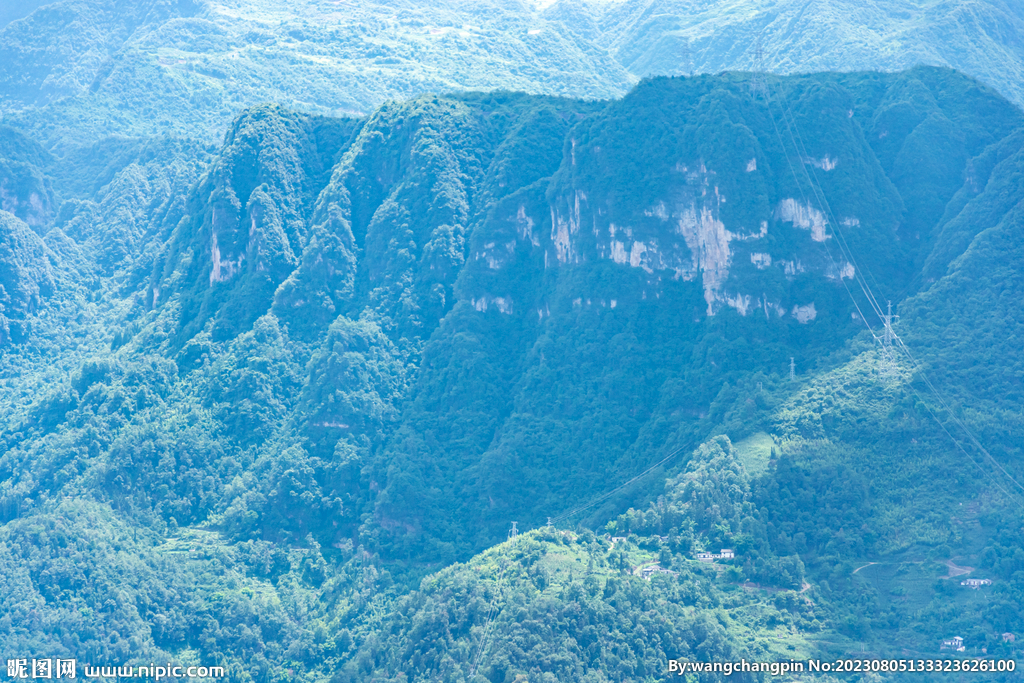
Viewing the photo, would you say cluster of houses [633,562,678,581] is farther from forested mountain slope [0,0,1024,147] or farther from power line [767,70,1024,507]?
forested mountain slope [0,0,1024,147]

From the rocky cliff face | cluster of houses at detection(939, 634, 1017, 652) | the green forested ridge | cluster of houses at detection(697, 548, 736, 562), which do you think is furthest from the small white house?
the rocky cliff face

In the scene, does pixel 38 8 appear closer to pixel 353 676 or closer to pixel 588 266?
pixel 588 266

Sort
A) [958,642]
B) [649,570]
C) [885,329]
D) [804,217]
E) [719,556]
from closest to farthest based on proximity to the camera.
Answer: [958,642] < [649,570] < [719,556] < [885,329] < [804,217]

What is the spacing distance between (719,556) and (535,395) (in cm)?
2159

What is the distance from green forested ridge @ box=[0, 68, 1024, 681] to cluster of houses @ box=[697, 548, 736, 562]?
1.21 feet

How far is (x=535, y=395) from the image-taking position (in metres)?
98.6

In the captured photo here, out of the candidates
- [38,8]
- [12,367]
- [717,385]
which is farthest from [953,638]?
[38,8]

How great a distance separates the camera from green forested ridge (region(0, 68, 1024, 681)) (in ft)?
252

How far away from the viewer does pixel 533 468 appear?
9444 centimetres

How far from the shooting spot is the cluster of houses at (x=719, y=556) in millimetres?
79688

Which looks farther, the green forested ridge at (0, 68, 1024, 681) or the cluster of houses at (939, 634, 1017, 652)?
the green forested ridge at (0, 68, 1024, 681)

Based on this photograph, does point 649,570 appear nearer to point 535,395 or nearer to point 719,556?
point 719,556

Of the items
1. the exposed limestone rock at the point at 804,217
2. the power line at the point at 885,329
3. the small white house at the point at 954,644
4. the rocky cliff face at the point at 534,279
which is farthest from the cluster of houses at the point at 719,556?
the exposed limestone rock at the point at 804,217

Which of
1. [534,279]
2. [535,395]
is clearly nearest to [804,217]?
[534,279]
